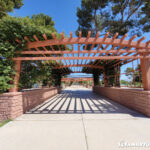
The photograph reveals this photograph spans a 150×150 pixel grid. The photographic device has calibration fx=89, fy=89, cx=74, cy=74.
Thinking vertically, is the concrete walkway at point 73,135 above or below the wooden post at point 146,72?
below

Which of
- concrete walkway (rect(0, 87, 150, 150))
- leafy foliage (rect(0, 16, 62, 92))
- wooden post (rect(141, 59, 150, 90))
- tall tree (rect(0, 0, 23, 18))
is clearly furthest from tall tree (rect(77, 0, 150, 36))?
concrete walkway (rect(0, 87, 150, 150))

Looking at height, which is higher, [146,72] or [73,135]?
[146,72]

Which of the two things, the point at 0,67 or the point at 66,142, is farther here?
the point at 0,67

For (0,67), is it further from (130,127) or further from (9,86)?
(130,127)

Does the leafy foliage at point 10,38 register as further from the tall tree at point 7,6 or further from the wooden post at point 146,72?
the tall tree at point 7,6

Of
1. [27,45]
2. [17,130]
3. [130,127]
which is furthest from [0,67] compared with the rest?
[130,127]

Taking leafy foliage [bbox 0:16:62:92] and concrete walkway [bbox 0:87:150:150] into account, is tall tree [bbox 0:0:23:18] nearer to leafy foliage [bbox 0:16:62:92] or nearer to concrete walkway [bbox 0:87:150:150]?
leafy foliage [bbox 0:16:62:92]

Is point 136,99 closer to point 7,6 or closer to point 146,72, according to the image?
point 146,72

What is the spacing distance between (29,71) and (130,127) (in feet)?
14.8

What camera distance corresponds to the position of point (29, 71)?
438 centimetres

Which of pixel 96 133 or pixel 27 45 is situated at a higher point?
pixel 27 45

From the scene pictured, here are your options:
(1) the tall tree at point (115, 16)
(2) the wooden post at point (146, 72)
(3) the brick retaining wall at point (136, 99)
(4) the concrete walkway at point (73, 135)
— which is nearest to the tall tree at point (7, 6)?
(1) the tall tree at point (115, 16)

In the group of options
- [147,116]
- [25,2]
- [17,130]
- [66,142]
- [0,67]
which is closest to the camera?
[66,142]

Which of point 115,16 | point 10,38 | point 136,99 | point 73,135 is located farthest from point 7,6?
point 136,99
